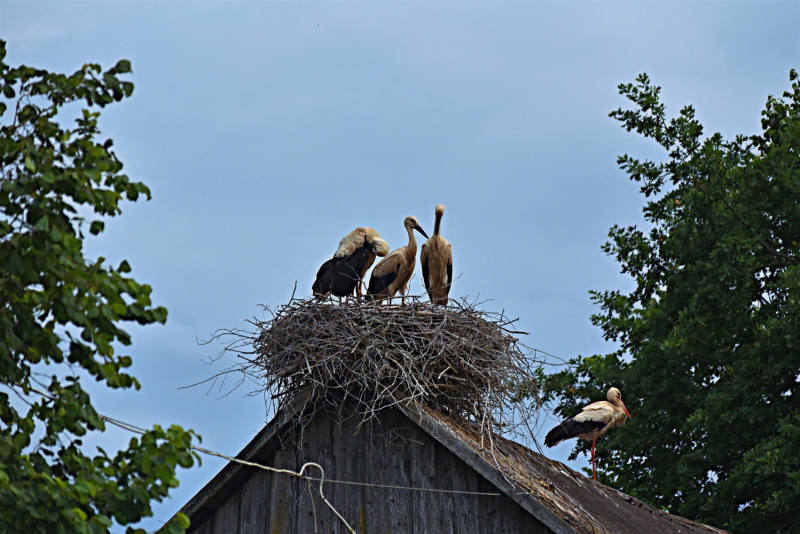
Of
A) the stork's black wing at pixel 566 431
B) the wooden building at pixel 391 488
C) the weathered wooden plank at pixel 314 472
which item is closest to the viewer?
the wooden building at pixel 391 488

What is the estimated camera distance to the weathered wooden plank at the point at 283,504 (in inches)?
295

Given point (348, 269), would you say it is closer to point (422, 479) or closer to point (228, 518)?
point (228, 518)

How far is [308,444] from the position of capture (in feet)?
25.5

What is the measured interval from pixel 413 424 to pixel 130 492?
12.4 ft

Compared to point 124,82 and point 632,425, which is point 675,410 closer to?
point 632,425

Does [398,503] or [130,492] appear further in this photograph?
[398,503]

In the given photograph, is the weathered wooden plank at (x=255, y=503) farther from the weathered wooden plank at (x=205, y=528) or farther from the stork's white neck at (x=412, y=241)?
the stork's white neck at (x=412, y=241)

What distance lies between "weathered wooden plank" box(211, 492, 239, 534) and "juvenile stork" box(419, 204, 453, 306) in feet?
11.7

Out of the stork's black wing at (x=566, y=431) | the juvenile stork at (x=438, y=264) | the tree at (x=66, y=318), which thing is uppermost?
the juvenile stork at (x=438, y=264)

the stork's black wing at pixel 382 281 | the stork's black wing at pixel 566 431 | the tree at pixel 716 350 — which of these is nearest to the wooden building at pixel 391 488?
the stork's black wing at pixel 382 281

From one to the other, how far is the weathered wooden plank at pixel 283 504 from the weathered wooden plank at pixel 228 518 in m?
0.39

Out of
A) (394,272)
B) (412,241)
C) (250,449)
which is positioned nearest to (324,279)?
(394,272)

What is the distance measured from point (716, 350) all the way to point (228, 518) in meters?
12.7

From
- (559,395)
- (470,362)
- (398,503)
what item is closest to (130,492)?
(398,503)
